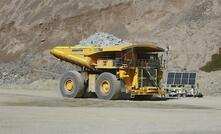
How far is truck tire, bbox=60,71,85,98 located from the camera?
110 feet

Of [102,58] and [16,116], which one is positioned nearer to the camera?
[16,116]

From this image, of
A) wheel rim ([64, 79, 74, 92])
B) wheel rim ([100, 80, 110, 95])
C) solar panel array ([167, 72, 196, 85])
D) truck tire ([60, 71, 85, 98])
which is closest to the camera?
wheel rim ([100, 80, 110, 95])

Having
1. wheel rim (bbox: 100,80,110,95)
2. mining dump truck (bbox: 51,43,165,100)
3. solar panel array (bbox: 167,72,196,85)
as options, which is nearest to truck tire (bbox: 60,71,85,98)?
mining dump truck (bbox: 51,43,165,100)

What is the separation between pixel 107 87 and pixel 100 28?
26517 millimetres

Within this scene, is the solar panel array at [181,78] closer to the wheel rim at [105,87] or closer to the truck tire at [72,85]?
the wheel rim at [105,87]

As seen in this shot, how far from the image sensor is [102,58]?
32844 mm

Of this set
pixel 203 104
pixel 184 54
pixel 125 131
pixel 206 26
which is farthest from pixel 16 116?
pixel 206 26

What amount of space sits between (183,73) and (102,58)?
21.5ft

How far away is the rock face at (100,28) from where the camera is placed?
49.3m

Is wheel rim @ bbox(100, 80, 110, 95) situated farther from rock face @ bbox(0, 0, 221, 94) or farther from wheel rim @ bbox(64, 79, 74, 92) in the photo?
rock face @ bbox(0, 0, 221, 94)

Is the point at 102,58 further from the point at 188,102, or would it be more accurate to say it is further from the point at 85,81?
the point at 188,102

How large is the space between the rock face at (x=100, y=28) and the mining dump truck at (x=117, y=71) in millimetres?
8670

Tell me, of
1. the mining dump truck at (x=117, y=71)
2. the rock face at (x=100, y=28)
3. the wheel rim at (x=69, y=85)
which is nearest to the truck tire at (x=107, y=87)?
the mining dump truck at (x=117, y=71)

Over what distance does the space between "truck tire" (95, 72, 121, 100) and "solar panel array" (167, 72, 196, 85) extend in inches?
224
